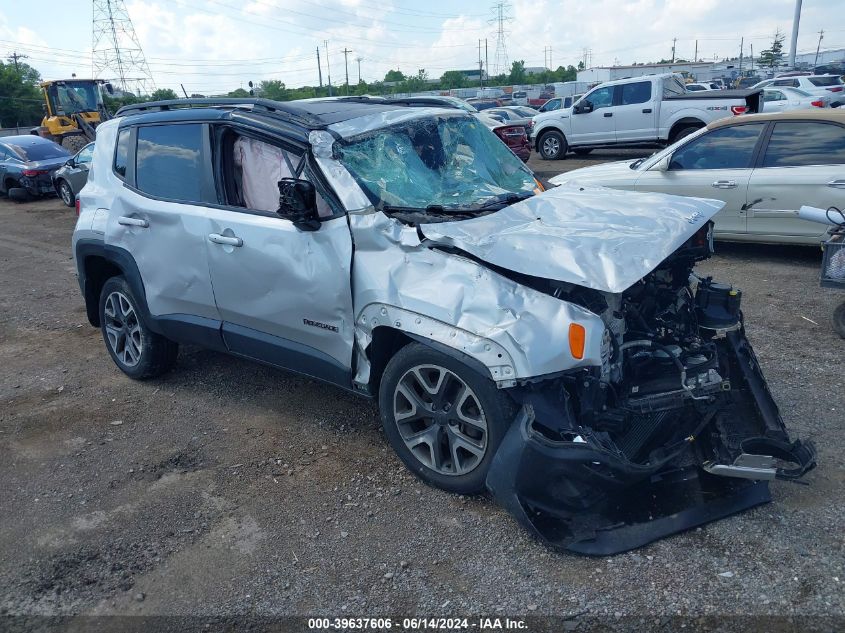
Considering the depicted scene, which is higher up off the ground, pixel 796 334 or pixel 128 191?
pixel 128 191

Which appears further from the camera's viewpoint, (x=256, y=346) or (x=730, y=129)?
(x=730, y=129)

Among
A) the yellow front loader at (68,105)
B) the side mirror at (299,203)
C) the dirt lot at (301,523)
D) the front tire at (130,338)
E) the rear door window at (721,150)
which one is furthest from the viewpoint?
the yellow front loader at (68,105)

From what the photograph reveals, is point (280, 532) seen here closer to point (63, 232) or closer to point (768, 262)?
point (768, 262)

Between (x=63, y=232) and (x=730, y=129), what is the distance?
443 inches

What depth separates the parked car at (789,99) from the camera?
21.2 meters

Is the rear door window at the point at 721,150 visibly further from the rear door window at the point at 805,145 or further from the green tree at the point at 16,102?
the green tree at the point at 16,102

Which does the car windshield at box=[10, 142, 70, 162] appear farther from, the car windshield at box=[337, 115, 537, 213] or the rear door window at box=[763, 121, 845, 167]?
the rear door window at box=[763, 121, 845, 167]

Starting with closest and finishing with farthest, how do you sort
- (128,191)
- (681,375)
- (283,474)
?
(681,375) → (283,474) → (128,191)

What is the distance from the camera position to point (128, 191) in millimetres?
5082

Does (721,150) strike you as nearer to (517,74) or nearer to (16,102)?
(16,102)

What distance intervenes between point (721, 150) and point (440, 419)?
19.8 ft

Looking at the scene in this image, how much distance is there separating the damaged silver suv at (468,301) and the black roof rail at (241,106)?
2cm

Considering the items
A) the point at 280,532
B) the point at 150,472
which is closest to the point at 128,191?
the point at 150,472

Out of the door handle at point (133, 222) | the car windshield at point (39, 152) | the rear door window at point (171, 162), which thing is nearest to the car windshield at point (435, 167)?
the rear door window at point (171, 162)
